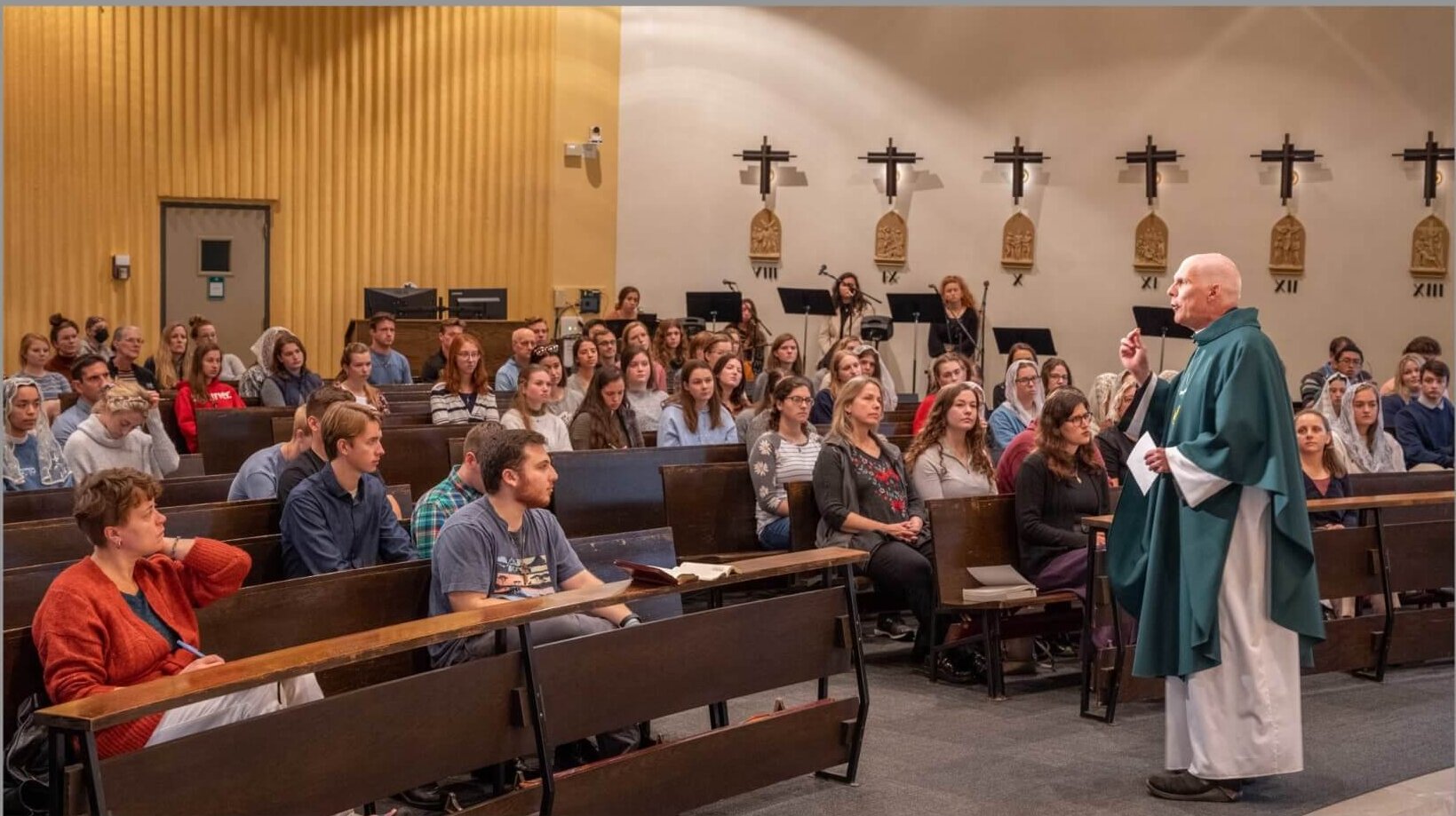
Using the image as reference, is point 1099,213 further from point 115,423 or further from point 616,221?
point 115,423

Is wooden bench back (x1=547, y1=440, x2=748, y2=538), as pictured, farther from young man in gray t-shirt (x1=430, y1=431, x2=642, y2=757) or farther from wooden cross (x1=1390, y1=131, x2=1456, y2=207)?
wooden cross (x1=1390, y1=131, x2=1456, y2=207)

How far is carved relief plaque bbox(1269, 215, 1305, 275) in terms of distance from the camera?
41.4 ft

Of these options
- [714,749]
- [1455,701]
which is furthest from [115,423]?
[1455,701]

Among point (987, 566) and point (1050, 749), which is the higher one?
point (987, 566)

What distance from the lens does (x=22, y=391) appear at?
636 cm

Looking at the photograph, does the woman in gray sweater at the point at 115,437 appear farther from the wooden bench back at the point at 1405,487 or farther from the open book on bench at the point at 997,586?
the wooden bench back at the point at 1405,487

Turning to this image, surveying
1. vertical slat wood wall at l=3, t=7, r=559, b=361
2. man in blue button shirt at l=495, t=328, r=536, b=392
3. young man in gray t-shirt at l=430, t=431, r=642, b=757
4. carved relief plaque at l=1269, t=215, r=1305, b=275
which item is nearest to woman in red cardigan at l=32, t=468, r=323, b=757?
young man in gray t-shirt at l=430, t=431, r=642, b=757

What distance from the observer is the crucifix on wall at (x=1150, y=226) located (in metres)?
13.2

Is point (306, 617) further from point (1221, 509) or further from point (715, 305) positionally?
point (715, 305)

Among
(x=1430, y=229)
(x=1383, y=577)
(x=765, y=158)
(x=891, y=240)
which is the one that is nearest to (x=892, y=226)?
(x=891, y=240)

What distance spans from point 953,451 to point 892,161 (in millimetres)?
8344

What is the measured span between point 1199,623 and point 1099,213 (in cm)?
978

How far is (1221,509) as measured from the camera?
4.38 metres

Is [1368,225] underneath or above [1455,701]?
above
